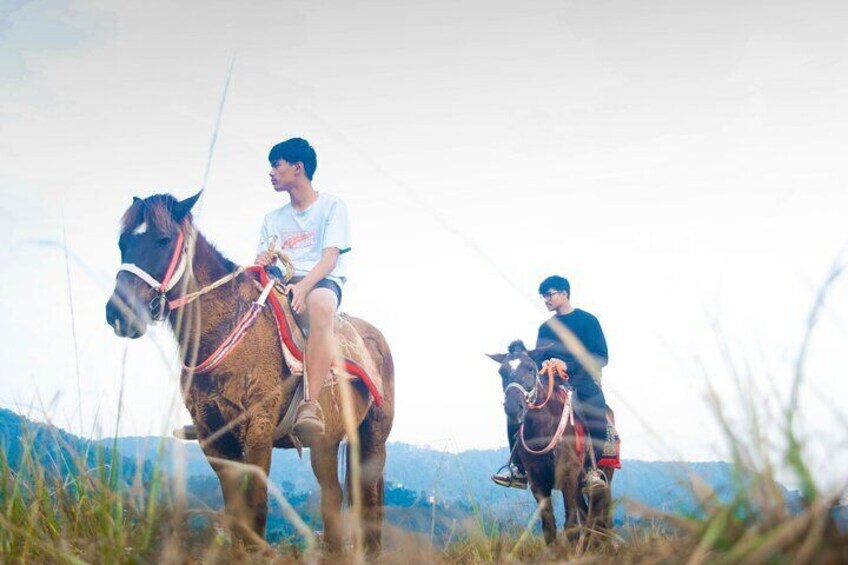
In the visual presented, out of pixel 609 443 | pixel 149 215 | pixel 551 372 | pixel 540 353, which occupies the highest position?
pixel 149 215

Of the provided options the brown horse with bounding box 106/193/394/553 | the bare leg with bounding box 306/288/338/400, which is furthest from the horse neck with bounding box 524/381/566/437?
the bare leg with bounding box 306/288/338/400

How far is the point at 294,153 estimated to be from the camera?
6031mm

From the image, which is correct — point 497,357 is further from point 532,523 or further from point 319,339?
point 532,523

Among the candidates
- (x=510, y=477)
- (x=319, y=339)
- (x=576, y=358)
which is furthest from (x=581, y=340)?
(x=319, y=339)

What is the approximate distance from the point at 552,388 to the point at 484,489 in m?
3.20

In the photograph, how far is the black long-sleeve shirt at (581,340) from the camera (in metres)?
8.35

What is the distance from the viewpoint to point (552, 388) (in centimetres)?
810

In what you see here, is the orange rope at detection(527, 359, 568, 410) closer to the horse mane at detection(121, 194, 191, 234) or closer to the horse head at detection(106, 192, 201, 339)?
the horse head at detection(106, 192, 201, 339)

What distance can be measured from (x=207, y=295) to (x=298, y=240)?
4.06 ft

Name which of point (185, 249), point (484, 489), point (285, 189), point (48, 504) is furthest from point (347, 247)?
point (48, 504)

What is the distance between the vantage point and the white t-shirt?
579cm

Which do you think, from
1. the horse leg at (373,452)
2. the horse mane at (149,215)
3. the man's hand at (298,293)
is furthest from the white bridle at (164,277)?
the horse leg at (373,452)

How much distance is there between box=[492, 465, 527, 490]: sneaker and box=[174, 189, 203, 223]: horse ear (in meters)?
5.31

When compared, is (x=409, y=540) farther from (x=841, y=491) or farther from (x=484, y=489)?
(x=484, y=489)
